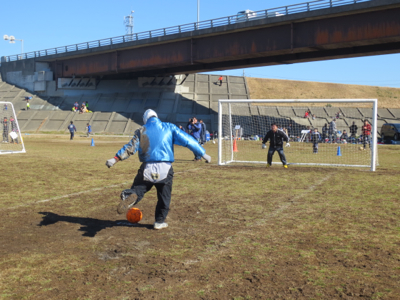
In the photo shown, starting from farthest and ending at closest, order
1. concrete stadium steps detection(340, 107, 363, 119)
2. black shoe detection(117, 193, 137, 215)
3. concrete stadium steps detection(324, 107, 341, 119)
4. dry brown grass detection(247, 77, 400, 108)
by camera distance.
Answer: dry brown grass detection(247, 77, 400, 108) < concrete stadium steps detection(340, 107, 363, 119) < concrete stadium steps detection(324, 107, 341, 119) < black shoe detection(117, 193, 137, 215)

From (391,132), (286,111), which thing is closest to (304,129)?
(391,132)

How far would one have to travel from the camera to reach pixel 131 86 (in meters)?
58.4

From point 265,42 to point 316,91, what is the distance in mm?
38035

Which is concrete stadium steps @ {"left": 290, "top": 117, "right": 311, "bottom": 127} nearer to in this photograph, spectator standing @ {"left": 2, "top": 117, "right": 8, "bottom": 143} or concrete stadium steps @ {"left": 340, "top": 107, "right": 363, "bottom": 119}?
concrete stadium steps @ {"left": 340, "top": 107, "right": 363, "bottom": 119}

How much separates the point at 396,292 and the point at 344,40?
29179mm

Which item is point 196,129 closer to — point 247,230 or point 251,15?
point 247,230

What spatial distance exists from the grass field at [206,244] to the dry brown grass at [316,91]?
5633 centimetres

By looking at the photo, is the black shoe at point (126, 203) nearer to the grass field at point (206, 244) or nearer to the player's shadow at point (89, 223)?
the grass field at point (206, 244)

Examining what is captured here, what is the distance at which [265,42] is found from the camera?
117 ft

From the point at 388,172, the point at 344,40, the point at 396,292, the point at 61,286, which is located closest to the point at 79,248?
the point at 61,286

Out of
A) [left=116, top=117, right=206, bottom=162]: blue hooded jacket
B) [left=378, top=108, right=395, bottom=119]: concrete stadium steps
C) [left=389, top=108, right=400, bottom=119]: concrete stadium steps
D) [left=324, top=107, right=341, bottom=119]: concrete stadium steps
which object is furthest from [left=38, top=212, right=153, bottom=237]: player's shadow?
[left=389, top=108, right=400, bottom=119]: concrete stadium steps

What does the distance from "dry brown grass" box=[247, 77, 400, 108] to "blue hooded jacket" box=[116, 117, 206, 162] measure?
193 feet

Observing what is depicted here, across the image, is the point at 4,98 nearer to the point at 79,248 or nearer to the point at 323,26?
the point at 323,26

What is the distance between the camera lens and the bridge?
29250 mm
